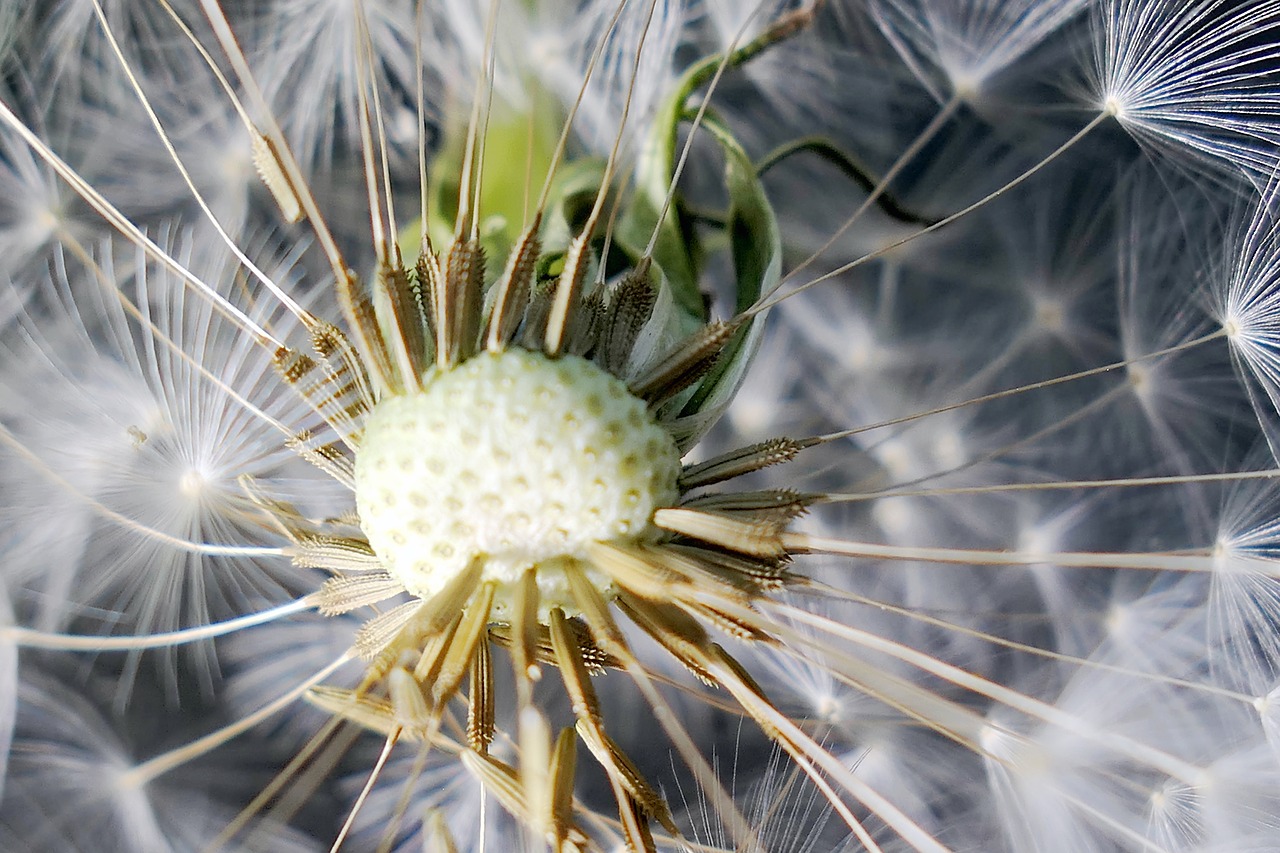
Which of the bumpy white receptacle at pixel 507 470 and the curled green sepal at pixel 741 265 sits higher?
the curled green sepal at pixel 741 265

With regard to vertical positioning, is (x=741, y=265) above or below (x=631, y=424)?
above

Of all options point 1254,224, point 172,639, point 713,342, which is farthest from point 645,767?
point 1254,224

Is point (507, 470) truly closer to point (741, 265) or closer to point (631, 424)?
point (631, 424)

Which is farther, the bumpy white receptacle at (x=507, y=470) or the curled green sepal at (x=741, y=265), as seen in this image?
the curled green sepal at (x=741, y=265)

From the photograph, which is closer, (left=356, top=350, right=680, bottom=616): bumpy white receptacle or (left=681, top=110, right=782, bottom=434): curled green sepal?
(left=356, top=350, right=680, bottom=616): bumpy white receptacle

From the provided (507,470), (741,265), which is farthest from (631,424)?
(741,265)

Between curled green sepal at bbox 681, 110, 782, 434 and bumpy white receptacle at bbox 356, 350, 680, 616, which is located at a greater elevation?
curled green sepal at bbox 681, 110, 782, 434

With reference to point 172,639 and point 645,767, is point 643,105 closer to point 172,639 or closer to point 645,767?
point 172,639
